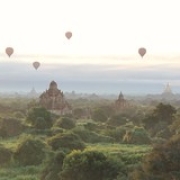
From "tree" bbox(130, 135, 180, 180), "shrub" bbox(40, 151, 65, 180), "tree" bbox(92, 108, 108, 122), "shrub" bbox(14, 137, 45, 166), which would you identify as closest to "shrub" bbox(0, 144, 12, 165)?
"shrub" bbox(14, 137, 45, 166)

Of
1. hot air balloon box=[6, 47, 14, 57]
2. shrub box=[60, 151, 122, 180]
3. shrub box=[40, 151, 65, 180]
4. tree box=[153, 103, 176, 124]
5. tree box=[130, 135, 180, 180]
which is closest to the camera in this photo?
tree box=[130, 135, 180, 180]

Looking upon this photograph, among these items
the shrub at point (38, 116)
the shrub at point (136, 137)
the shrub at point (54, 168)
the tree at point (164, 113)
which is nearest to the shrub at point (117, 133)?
the shrub at point (136, 137)

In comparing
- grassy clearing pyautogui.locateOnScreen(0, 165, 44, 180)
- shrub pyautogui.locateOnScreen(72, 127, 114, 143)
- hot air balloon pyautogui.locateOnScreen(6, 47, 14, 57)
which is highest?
hot air balloon pyautogui.locateOnScreen(6, 47, 14, 57)

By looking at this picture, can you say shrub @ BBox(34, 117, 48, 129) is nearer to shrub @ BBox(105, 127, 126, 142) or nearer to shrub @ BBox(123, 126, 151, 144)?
shrub @ BBox(105, 127, 126, 142)

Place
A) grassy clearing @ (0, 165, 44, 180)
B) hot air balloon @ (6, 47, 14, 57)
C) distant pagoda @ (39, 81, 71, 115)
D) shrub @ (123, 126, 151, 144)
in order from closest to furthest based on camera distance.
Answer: grassy clearing @ (0, 165, 44, 180) < shrub @ (123, 126, 151, 144) < hot air balloon @ (6, 47, 14, 57) < distant pagoda @ (39, 81, 71, 115)

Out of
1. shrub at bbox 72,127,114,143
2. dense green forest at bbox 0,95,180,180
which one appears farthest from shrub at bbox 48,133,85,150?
shrub at bbox 72,127,114,143

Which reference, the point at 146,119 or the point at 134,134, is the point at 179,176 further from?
the point at 146,119

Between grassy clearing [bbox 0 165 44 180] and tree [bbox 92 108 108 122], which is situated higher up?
tree [bbox 92 108 108 122]

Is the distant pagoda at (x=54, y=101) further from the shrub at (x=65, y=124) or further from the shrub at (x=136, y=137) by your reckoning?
the shrub at (x=136, y=137)

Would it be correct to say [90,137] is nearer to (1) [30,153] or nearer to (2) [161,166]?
(1) [30,153]

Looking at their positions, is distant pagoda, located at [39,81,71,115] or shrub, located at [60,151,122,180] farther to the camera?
distant pagoda, located at [39,81,71,115]
